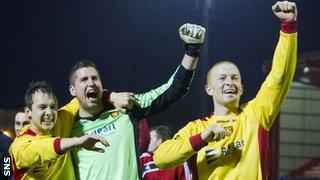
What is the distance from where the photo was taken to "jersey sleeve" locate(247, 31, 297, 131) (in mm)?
4477

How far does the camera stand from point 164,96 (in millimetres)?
5055

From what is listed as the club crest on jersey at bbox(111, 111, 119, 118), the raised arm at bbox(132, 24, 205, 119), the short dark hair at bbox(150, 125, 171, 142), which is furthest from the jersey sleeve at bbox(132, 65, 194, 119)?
the short dark hair at bbox(150, 125, 171, 142)

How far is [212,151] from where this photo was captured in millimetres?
4699

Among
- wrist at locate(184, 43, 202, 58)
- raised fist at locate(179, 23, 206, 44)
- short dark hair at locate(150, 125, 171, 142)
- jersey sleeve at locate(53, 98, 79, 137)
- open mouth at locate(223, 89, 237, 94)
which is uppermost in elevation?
raised fist at locate(179, 23, 206, 44)

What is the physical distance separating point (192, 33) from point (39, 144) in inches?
51.4

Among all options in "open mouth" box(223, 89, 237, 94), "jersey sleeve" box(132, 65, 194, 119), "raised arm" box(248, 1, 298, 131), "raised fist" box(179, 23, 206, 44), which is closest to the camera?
"raised arm" box(248, 1, 298, 131)

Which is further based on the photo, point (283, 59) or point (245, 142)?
point (245, 142)

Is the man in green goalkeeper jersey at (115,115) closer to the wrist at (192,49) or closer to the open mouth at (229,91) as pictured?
the wrist at (192,49)

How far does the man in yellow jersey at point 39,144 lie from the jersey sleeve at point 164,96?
0.61m

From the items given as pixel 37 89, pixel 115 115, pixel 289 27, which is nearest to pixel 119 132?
pixel 115 115

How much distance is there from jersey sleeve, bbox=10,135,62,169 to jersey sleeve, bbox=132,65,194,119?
0.76 m

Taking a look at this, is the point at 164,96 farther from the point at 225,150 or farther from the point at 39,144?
the point at 39,144

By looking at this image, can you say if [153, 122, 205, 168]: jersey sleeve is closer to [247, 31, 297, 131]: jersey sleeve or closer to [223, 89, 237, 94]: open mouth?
[223, 89, 237, 94]: open mouth

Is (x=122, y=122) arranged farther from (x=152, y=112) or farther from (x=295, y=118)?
(x=295, y=118)
